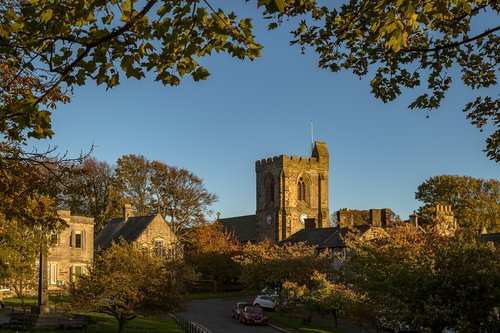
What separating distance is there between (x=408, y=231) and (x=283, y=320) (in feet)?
35.3

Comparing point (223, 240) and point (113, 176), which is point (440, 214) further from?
point (113, 176)

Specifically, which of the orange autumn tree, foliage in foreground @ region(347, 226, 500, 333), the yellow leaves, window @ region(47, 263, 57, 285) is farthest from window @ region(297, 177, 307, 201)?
the yellow leaves

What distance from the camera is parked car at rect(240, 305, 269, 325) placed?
1641 inches

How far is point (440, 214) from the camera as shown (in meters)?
66.4

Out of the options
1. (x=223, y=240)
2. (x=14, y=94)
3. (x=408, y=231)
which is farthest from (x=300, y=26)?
(x=223, y=240)

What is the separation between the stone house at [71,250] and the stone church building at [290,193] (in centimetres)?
2792

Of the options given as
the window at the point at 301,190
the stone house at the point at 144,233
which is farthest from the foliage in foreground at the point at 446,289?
the window at the point at 301,190

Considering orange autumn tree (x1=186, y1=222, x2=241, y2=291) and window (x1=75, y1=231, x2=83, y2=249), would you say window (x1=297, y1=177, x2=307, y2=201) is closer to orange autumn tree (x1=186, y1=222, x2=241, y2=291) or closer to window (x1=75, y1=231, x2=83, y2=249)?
orange autumn tree (x1=186, y1=222, x2=241, y2=291)

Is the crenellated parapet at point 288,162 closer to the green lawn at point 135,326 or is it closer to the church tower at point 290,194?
the church tower at point 290,194

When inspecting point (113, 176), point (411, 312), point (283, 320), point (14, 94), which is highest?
point (113, 176)

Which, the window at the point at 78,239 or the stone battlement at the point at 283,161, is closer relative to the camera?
the window at the point at 78,239

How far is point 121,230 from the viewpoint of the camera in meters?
67.3

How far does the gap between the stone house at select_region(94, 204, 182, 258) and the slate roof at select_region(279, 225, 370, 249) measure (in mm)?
13727

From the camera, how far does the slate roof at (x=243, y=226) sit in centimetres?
9426
